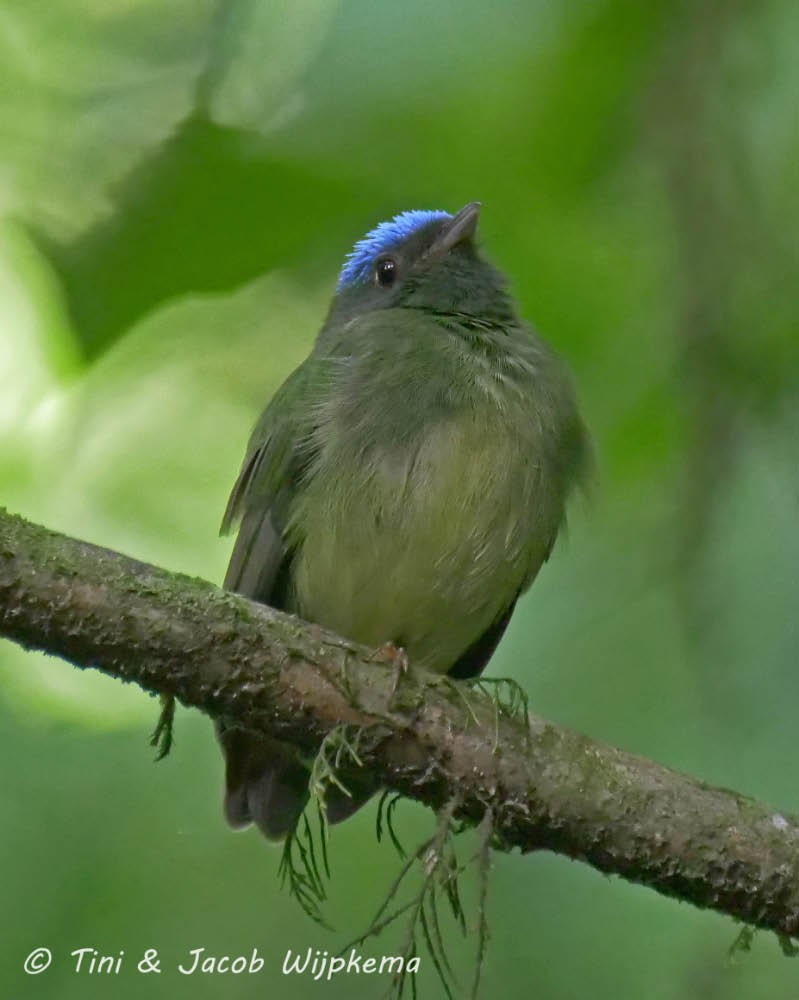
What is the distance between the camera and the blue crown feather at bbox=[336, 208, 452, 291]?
4.87 metres

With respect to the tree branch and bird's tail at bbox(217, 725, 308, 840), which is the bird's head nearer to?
bird's tail at bbox(217, 725, 308, 840)

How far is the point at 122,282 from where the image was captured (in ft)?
14.0

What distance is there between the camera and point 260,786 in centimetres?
408

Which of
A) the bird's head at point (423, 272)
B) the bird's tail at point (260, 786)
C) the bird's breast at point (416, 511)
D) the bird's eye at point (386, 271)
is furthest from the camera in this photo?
the bird's eye at point (386, 271)

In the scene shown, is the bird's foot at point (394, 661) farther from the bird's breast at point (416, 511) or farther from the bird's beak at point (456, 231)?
the bird's beak at point (456, 231)

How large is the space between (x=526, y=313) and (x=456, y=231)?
341mm

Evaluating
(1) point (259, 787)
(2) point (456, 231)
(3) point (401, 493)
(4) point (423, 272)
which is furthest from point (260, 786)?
(2) point (456, 231)

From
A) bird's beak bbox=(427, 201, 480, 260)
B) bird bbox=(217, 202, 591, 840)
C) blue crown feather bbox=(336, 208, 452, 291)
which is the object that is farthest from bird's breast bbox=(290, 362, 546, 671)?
blue crown feather bbox=(336, 208, 452, 291)

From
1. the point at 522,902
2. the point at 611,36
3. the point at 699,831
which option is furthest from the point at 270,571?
the point at 611,36

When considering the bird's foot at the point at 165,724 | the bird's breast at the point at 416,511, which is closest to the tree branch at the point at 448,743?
the bird's foot at the point at 165,724

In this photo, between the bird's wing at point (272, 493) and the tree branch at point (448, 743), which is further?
the bird's wing at point (272, 493)

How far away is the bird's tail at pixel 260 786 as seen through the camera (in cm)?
405

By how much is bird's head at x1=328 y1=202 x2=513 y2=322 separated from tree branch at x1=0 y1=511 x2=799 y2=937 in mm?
1582

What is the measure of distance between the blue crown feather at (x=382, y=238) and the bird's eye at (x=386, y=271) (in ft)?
0.13
